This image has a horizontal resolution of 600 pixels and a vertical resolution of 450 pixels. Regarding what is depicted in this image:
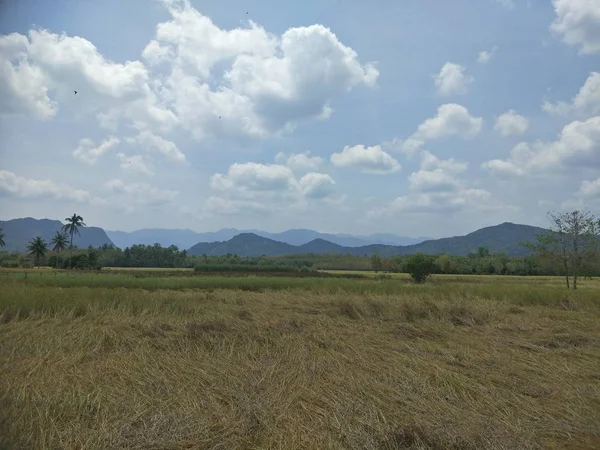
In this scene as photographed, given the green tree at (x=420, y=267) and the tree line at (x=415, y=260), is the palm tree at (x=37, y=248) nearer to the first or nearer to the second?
the tree line at (x=415, y=260)

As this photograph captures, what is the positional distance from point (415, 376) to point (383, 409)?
55.8 inches

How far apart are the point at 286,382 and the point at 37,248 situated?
256 feet

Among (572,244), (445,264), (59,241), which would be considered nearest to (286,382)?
(572,244)

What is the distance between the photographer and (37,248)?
70250 mm

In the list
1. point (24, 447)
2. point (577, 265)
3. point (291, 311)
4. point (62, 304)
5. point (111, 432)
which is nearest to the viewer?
point (24, 447)

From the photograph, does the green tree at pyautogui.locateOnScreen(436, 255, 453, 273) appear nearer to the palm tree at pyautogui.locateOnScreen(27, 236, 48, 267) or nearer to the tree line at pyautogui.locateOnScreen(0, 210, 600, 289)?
the tree line at pyautogui.locateOnScreen(0, 210, 600, 289)

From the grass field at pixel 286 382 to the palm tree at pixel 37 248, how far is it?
68967mm

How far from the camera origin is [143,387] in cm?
538

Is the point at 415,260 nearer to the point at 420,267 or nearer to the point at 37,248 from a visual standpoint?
the point at 420,267

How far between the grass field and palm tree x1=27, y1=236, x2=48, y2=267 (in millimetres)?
68967

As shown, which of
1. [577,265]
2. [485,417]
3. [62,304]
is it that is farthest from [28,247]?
[485,417]

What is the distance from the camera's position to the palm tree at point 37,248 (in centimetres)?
7038

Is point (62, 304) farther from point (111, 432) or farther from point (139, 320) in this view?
point (111, 432)

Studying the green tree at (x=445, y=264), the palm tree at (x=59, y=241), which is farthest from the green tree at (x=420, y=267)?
the palm tree at (x=59, y=241)
